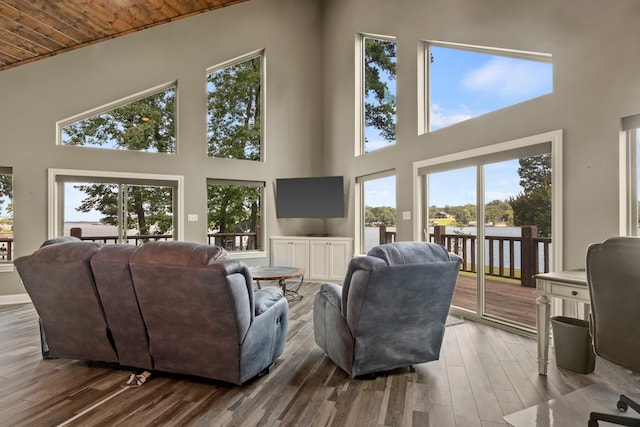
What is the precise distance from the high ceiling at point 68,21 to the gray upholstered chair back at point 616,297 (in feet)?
18.2

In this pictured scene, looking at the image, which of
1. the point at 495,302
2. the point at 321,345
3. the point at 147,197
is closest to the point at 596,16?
the point at 495,302

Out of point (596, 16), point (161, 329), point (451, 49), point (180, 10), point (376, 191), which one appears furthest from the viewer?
point (376, 191)

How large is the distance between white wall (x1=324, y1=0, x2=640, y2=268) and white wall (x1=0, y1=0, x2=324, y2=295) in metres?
2.50

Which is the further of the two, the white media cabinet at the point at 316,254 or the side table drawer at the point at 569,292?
the white media cabinet at the point at 316,254

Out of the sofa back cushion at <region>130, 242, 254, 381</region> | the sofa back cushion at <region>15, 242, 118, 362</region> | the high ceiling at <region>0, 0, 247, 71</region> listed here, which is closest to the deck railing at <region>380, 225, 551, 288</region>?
the sofa back cushion at <region>130, 242, 254, 381</region>

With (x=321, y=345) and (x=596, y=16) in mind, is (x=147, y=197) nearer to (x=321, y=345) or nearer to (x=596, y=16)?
(x=321, y=345)

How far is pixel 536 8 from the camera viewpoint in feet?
10.5

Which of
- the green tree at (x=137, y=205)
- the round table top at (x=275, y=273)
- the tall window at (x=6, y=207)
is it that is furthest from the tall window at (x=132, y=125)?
the round table top at (x=275, y=273)

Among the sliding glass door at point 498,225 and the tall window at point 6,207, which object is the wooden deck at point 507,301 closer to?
the sliding glass door at point 498,225

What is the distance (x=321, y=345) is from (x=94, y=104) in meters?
5.12

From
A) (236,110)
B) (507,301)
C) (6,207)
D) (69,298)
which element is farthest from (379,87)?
(6,207)

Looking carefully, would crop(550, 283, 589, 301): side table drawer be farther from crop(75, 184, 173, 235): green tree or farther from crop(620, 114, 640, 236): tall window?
crop(75, 184, 173, 235): green tree

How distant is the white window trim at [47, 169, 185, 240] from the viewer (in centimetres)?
495

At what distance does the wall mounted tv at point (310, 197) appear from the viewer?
6.27 m
